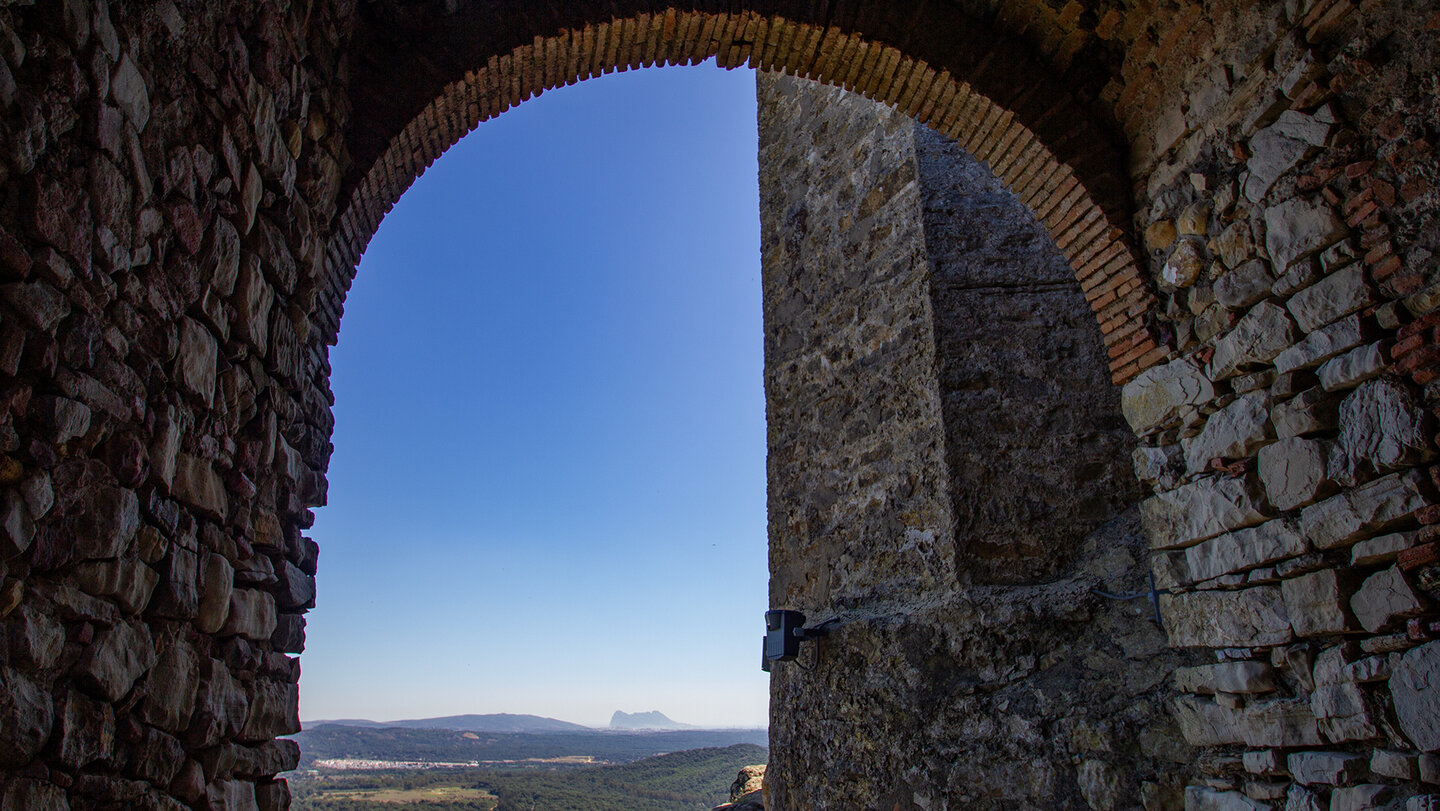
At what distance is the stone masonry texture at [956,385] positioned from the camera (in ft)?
4.89

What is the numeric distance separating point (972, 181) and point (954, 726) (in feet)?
9.02

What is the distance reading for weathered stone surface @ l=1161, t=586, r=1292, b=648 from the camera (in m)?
2.19

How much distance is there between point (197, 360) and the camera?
184 cm

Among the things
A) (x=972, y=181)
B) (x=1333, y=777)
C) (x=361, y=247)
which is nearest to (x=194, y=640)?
(x=361, y=247)

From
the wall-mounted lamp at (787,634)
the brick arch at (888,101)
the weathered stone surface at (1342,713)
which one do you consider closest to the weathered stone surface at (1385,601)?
the weathered stone surface at (1342,713)

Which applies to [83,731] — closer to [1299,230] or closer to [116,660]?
[116,660]

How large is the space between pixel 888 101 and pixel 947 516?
183cm

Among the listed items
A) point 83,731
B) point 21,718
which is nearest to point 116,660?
point 83,731

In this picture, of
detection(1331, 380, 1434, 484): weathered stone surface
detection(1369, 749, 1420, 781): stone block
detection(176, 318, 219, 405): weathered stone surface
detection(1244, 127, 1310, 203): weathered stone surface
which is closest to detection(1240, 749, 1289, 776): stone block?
detection(1369, 749, 1420, 781): stone block

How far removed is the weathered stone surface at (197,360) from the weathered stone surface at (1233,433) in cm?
262

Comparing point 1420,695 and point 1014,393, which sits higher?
point 1014,393

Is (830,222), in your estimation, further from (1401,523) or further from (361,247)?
(1401,523)

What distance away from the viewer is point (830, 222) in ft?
16.6

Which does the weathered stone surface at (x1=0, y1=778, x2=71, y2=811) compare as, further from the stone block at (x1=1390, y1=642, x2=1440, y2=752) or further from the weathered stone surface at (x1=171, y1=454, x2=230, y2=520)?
the stone block at (x1=1390, y1=642, x2=1440, y2=752)
